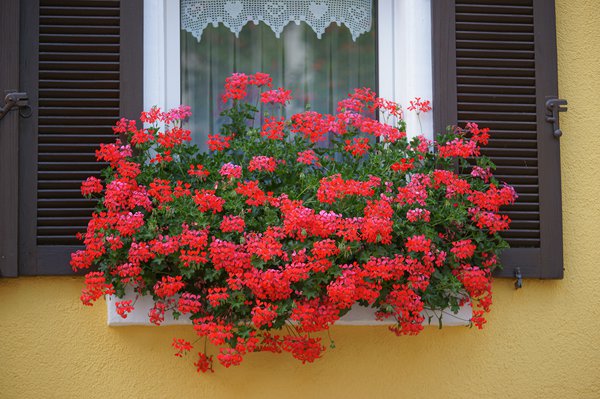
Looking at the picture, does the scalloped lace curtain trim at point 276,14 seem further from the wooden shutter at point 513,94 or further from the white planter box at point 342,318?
the white planter box at point 342,318

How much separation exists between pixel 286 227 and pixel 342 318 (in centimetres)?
46

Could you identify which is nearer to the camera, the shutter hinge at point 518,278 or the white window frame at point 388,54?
the shutter hinge at point 518,278

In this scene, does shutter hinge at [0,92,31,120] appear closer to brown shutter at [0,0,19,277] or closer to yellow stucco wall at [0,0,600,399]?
brown shutter at [0,0,19,277]

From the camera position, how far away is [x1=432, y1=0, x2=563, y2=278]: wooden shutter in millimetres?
3838

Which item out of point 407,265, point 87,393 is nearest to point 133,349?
point 87,393

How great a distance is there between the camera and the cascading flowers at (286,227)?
339cm

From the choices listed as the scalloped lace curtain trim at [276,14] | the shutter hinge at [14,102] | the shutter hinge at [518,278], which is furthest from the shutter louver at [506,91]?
the shutter hinge at [14,102]

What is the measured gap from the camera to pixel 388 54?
4.20 m

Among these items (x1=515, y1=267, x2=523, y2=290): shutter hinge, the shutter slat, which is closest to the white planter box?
(x1=515, y1=267, x2=523, y2=290): shutter hinge

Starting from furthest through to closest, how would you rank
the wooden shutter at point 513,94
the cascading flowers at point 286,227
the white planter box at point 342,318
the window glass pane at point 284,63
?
the window glass pane at point 284,63 → the wooden shutter at point 513,94 → the white planter box at point 342,318 → the cascading flowers at point 286,227

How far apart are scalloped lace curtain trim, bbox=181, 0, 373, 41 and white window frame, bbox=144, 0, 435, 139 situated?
67 mm

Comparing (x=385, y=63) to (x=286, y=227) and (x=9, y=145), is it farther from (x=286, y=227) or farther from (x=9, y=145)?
(x=9, y=145)

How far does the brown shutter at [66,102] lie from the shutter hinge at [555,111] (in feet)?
5.36

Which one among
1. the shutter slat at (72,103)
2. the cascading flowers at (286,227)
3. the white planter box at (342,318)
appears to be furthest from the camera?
the shutter slat at (72,103)
